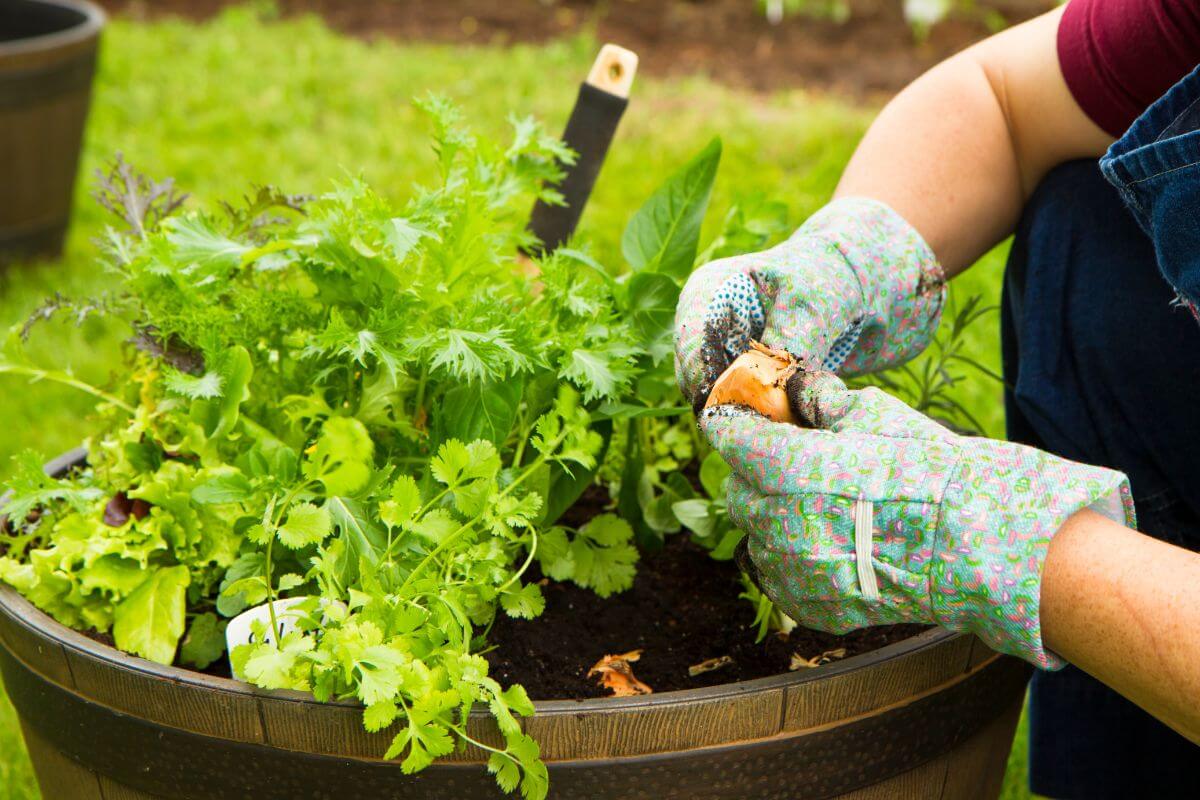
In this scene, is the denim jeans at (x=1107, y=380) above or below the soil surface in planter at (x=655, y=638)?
above

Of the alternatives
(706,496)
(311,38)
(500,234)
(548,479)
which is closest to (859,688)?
(548,479)

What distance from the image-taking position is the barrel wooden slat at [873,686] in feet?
3.28

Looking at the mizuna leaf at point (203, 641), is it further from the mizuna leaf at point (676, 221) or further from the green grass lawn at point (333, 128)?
the green grass lawn at point (333, 128)

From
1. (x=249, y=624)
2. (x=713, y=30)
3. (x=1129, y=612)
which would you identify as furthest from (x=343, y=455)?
(x=713, y=30)

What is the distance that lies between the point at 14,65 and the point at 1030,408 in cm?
273

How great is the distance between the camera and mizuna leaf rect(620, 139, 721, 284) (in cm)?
130

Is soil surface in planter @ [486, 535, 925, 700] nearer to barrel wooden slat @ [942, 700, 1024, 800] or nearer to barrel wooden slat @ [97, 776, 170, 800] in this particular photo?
barrel wooden slat @ [942, 700, 1024, 800]

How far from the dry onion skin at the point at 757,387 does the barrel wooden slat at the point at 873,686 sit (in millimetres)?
216

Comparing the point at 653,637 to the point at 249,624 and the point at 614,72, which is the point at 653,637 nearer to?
the point at 249,624

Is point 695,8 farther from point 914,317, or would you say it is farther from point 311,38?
point 914,317

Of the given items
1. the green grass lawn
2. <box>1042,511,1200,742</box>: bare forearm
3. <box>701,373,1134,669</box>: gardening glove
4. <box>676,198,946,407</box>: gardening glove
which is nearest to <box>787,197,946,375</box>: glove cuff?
<box>676,198,946,407</box>: gardening glove

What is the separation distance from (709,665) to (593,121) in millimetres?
683

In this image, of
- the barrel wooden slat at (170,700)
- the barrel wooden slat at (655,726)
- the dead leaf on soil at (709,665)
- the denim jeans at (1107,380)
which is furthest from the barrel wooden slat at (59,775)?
the denim jeans at (1107,380)

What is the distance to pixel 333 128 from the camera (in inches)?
160
